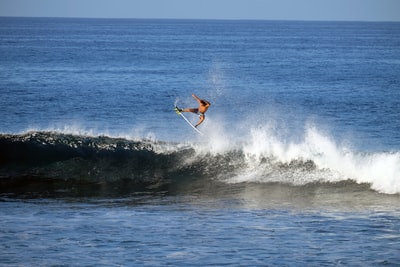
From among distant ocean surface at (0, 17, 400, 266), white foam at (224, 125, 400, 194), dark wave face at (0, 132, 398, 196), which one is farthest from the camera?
dark wave face at (0, 132, 398, 196)

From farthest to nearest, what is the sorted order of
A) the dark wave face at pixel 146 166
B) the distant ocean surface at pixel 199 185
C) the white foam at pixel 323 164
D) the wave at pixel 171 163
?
1. the wave at pixel 171 163
2. the dark wave face at pixel 146 166
3. the white foam at pixel 323 164
4. the distant ocean surface at pixel 199 185

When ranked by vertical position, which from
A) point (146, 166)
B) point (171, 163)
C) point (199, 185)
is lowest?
point (199, 185)

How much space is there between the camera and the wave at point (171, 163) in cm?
2350

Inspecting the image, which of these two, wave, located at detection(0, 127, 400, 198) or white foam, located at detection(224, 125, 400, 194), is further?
wave, located at detection(0, 127, 400, 198)

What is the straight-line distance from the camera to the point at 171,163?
84.1 ft

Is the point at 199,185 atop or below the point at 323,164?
below

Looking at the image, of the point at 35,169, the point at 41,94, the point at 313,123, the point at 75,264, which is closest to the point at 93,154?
the point at 35,169

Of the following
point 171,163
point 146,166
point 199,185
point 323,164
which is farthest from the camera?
point 171,163

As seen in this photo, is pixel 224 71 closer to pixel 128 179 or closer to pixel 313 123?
pixel 313 123

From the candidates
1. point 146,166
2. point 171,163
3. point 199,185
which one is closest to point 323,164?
point 199,185

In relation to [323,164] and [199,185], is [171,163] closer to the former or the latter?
[199,185]

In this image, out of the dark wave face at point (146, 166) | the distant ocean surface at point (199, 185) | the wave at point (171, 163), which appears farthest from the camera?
the wave at point (171, 163)

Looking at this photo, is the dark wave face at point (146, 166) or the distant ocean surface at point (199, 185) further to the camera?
the dark wave face at point (146, 166)

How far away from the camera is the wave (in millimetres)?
23500
